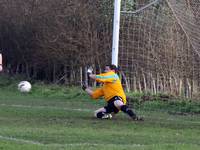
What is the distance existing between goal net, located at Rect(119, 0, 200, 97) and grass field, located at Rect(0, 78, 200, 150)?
1614 millimetres

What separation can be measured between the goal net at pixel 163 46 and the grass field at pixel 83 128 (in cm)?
161

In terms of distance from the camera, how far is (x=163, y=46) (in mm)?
21172

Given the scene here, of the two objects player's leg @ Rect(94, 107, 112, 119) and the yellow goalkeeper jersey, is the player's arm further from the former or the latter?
player's leg @ Rect(94, 107, 112, 119)

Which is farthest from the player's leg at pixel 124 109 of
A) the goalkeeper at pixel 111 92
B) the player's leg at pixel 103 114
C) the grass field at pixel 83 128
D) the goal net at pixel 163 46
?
the goal net at pixel 163 46

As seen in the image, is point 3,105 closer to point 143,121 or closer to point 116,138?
point 143,121

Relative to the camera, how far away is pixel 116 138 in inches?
491

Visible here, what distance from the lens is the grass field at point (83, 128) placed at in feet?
37.5

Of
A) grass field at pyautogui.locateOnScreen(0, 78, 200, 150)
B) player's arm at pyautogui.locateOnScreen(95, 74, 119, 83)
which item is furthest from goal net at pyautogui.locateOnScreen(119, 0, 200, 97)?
player's arm at pyautogui.locateOnScreen(95, 74, 119, 83)

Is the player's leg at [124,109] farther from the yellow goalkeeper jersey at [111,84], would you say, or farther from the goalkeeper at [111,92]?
the yellow goalkeeper jersey at [111,84]

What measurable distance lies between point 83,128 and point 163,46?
7.70 meters

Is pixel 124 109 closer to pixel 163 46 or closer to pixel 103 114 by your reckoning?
pixel 103 114

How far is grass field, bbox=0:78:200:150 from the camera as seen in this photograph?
37.5 ft

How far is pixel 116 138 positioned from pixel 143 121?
3.49 meters

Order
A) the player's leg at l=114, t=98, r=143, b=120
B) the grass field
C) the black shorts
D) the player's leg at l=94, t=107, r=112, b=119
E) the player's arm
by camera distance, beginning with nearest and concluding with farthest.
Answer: the grass field → the player's leg at l=114, t=98, r=143, b=120 → the player's arm → the black shorts → the player's leg at l=94, t=107, r=112, b=119
